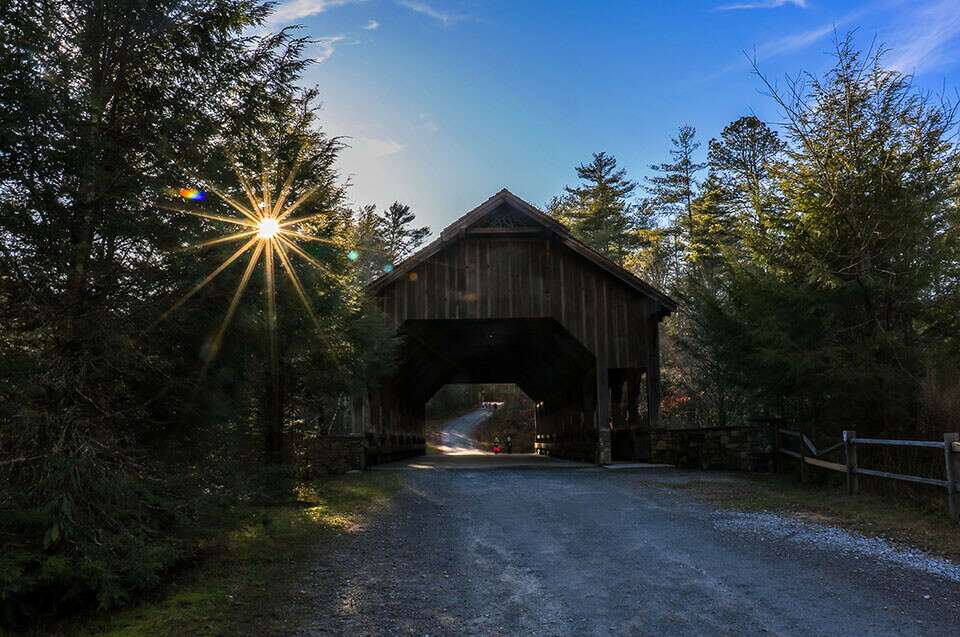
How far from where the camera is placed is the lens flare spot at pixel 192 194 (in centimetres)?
588

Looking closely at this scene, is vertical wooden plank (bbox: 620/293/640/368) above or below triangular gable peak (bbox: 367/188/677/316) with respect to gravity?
below

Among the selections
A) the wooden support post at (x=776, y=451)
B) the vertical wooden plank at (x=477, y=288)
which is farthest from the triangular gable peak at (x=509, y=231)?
the wooden support post at (x=776, y=451)

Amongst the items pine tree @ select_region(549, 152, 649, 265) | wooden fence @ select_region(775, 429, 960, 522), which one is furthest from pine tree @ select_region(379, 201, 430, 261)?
wooden fence @ select_region(775, 429, 960, 522)

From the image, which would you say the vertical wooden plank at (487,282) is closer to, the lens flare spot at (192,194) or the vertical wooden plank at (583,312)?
the vertical wooden plank at (583,312)

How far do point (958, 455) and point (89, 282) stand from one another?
9556mm

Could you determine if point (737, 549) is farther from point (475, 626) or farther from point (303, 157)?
point (303, 157)

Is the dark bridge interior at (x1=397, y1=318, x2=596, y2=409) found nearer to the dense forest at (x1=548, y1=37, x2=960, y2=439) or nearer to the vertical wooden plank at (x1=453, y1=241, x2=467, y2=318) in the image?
the vertical wooden plank at (x1=453, y1=241, x2=467, y2=318)

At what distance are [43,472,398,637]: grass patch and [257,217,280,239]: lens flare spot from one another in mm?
2856

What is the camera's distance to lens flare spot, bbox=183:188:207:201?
5875mm

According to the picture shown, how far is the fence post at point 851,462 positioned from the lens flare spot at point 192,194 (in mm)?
10244

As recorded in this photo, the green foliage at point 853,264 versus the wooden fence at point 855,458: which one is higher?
the green foliage at point 853,264

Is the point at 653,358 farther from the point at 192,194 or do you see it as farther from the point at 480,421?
the point at 480,421

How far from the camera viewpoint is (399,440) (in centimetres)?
2466

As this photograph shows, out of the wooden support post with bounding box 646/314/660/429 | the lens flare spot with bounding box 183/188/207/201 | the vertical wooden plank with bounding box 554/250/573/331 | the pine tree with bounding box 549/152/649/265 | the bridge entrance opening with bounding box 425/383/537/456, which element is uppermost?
the pine tree with bounding box 549/152/649/265
